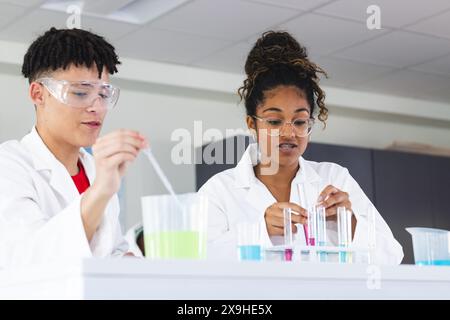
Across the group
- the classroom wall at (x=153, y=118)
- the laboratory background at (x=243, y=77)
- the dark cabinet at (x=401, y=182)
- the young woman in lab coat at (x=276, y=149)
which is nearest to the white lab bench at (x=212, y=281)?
the young woman in lab coat at (x=276, y=149)

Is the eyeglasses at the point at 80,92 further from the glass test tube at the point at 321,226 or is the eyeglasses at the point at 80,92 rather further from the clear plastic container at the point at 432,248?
the clear plastic container at the point at 432,248

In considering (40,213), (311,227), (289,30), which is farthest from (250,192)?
(289,30)

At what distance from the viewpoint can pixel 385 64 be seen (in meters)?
5.48

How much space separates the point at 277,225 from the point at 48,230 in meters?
0.63

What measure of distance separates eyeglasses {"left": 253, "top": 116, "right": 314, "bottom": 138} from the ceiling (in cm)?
205

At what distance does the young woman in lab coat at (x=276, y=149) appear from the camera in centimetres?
226

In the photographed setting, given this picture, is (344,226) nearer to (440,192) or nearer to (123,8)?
(123,8)

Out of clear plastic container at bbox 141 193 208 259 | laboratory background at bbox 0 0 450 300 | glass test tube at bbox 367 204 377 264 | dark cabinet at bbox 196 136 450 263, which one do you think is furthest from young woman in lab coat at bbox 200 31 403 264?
dark cabinet at bbox 196 136 450 263

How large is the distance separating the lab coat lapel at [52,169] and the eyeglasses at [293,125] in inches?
25.6

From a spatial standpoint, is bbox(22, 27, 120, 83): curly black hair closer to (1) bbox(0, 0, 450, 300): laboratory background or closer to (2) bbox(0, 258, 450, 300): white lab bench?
(2) bbox(0, 258, 450, 300): white lab bench

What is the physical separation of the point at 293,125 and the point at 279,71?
176 millimetres

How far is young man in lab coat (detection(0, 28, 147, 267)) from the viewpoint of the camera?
54.4 inches

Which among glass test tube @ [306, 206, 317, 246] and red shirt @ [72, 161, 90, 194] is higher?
red shirt @ [72, 161, 90, 194]

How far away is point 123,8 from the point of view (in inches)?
176
